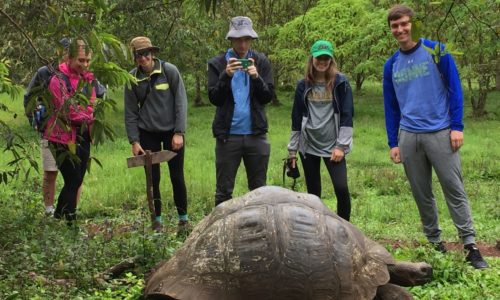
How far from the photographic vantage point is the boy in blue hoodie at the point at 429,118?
4.43 m

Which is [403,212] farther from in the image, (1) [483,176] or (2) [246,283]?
(2) [246,283]

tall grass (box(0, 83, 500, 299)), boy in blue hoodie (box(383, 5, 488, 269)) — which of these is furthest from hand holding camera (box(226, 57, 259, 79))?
tall grass (box(0, 83, 500, 299))

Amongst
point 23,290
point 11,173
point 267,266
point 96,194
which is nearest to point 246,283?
point 267,266

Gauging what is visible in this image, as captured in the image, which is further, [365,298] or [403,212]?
[403,212]

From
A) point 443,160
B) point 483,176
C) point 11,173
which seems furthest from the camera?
point 483,176

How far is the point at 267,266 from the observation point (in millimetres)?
3352

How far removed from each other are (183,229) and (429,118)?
94.0 inches

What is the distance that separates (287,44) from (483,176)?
13.3m

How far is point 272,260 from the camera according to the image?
11.0ft

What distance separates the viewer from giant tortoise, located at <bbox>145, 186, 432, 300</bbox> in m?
3.36

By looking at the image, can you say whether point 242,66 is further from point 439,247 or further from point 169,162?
point 439,247

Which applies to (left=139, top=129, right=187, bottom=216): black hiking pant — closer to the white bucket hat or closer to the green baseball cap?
the white bucket hat

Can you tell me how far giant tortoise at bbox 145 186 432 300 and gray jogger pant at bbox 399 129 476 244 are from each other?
1.04 meters

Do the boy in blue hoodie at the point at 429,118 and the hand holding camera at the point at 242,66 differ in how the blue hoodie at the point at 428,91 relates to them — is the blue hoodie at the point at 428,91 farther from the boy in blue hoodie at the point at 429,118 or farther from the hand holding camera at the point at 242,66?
the hand holding camera at the point at 242,66
